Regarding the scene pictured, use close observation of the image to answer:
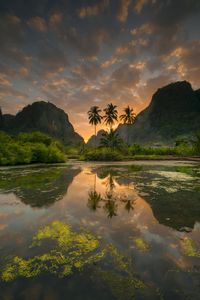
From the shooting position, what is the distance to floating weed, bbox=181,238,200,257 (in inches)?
233

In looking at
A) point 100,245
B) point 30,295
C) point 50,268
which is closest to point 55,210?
point 100,245

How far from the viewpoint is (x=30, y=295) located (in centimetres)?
416

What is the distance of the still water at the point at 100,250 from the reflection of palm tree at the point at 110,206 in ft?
0.18

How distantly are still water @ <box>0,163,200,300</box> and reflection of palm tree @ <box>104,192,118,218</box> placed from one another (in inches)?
2.1

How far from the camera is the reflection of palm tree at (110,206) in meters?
9.89

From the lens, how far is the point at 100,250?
6.18 metres

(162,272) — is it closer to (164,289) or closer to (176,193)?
(164,289)

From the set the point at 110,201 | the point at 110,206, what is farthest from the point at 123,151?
the point at 110,206

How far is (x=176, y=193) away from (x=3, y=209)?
36.7 feet

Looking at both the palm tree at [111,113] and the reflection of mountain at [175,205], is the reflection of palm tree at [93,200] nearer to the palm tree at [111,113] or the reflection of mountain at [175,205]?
the reflection of mountain at [175,205]

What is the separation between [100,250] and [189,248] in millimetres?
2827

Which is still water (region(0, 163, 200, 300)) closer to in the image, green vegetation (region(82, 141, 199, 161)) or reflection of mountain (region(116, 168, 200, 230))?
reflection of mountain (region(116, 168, 200, 230))

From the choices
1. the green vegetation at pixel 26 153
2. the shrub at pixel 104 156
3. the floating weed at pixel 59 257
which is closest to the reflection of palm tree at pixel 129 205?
the floating weed at pixel 59 257

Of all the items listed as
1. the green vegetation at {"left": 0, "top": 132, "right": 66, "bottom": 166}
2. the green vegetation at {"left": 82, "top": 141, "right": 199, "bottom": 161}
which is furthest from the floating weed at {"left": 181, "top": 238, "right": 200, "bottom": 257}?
the green vegetation at {"left": 82, "top": 141, "right": 199, "bottom": 161}
